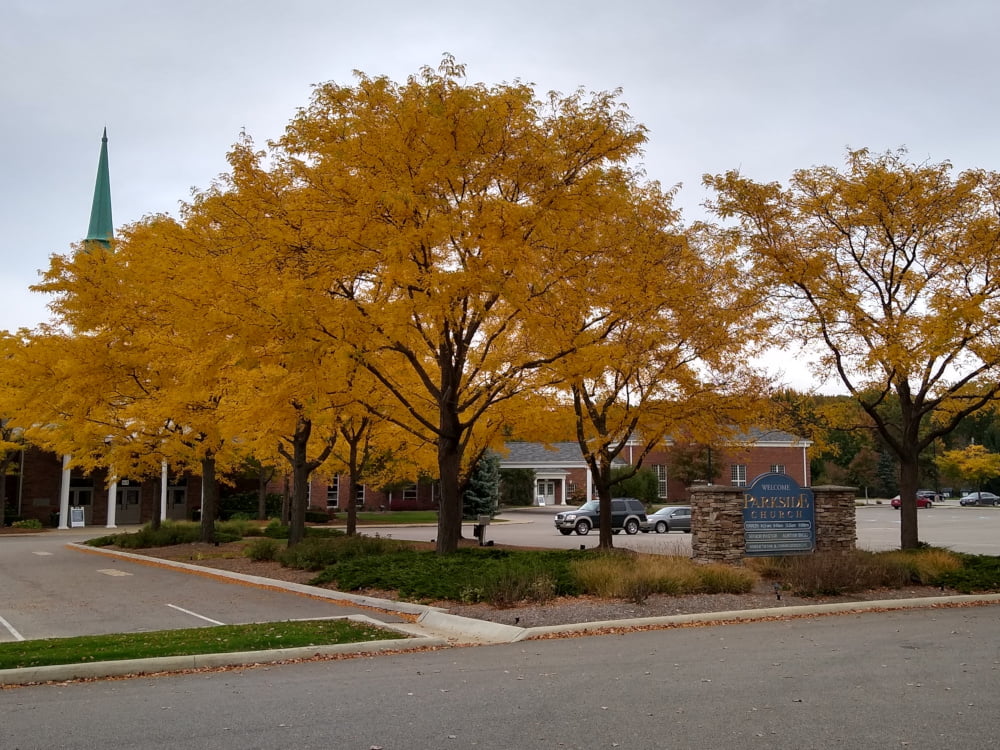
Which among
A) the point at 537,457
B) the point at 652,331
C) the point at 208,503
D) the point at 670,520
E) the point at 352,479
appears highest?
the point at 652,331

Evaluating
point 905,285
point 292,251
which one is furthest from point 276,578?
point 905,285

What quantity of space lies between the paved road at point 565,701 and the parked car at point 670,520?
28.2 meters

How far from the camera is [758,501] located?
17469 mm

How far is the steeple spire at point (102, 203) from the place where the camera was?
63.8 m

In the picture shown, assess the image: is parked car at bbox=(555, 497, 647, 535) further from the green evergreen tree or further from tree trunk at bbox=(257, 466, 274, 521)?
tree trunk at bbox=(257, 466, 274, 521)

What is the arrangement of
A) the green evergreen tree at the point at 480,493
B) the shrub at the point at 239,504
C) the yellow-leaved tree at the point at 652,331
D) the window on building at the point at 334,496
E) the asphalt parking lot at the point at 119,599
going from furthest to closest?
the window on building at the point at 334,496
the shrub at the point at 239,504
the green evergreen tree at the point at 480,493
the yellow-leaved tree at the point at 652,331
the asphalt parking lot at the point at 119,599

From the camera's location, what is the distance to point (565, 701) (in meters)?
7.34

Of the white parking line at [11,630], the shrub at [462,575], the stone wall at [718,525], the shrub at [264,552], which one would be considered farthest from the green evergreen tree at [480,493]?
the white parking line at [11,630]

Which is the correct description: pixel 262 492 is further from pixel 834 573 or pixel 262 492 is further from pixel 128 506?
pixel 834 573

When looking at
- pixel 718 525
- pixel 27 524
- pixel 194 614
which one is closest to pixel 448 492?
pixel 718 525

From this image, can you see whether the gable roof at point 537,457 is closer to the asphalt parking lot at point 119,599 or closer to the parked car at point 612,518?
the parked car at point 612,518

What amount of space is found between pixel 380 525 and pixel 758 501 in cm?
3021

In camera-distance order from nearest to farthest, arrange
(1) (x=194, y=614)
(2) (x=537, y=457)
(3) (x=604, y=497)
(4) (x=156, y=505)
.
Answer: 1. (1) (x=194, y=614)
2. (3) (x=604, y=497)
3. (4) (x=156, y=505)
4. (2) (x=537, y=457)

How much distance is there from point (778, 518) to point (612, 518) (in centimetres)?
1923
